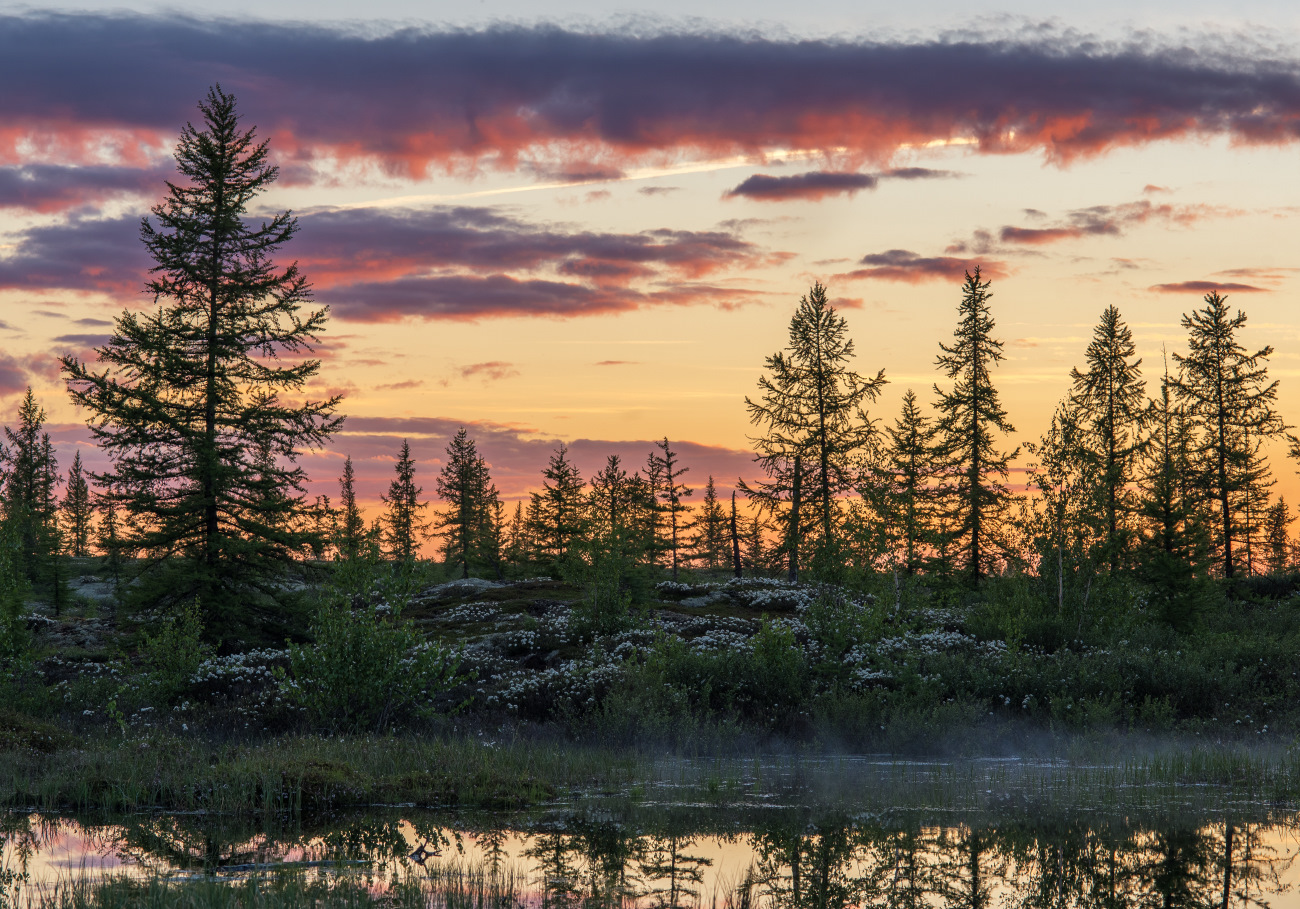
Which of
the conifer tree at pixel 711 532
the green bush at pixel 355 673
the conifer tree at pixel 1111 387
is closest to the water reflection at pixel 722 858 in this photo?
the green bush at pixel 355 673

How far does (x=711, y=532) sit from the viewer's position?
85.8 meters

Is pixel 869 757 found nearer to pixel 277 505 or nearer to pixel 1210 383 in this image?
pixel 277 505

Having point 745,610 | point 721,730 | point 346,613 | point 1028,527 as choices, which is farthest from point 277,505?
point 1028,527

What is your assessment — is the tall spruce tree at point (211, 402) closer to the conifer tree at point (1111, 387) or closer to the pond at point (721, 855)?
the pond at point (721, 855)

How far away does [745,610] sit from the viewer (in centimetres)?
3847

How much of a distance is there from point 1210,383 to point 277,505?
153 ft

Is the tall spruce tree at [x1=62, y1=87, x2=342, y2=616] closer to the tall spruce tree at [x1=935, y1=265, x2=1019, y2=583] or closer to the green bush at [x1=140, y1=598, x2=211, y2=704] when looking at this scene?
the green bush at [x1=140, y1=598, x2=211, y2=704]

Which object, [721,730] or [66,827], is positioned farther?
[721,730]

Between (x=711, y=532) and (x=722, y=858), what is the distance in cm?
7428

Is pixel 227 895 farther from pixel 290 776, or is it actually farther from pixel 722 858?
pixel 290 776

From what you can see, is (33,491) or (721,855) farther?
(33,491)

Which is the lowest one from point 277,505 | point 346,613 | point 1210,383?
point 346,613

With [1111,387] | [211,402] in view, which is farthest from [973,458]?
[211,402]

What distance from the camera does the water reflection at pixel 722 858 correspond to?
396 inches
